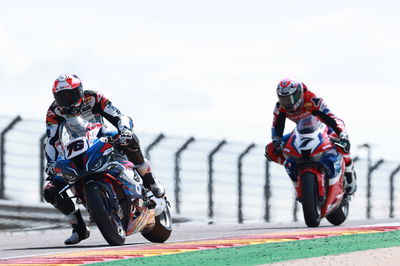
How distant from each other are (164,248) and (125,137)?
115cm

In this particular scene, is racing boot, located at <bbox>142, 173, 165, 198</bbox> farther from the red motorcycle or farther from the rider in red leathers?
the rider in red leathers

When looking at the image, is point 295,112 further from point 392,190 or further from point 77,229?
point 392,190

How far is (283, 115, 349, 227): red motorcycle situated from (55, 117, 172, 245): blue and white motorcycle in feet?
9.62

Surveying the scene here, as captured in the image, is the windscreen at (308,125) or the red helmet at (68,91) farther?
the windscreen at (308,125)

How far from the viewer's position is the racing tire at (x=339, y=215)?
14.9 m

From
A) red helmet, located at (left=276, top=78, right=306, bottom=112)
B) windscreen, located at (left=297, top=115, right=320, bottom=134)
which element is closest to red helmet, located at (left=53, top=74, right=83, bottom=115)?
red helmet, located at (left=276, top=78, right=306, bottom=112)

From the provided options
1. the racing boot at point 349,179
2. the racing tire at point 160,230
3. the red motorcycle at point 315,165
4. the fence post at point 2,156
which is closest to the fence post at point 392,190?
the fence post at point 2,156

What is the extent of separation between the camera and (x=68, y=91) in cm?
1073

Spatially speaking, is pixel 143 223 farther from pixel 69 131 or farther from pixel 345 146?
pixel 345 146

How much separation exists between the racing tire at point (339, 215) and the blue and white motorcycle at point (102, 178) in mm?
4295

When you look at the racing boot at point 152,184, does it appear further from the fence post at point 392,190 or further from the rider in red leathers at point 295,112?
the fence post at point 392,190

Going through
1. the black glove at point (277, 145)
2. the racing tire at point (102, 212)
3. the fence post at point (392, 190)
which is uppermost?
the black glove at point (277, 145)

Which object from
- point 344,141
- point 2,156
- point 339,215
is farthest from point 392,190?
point 344,141

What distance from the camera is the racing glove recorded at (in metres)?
10.8
